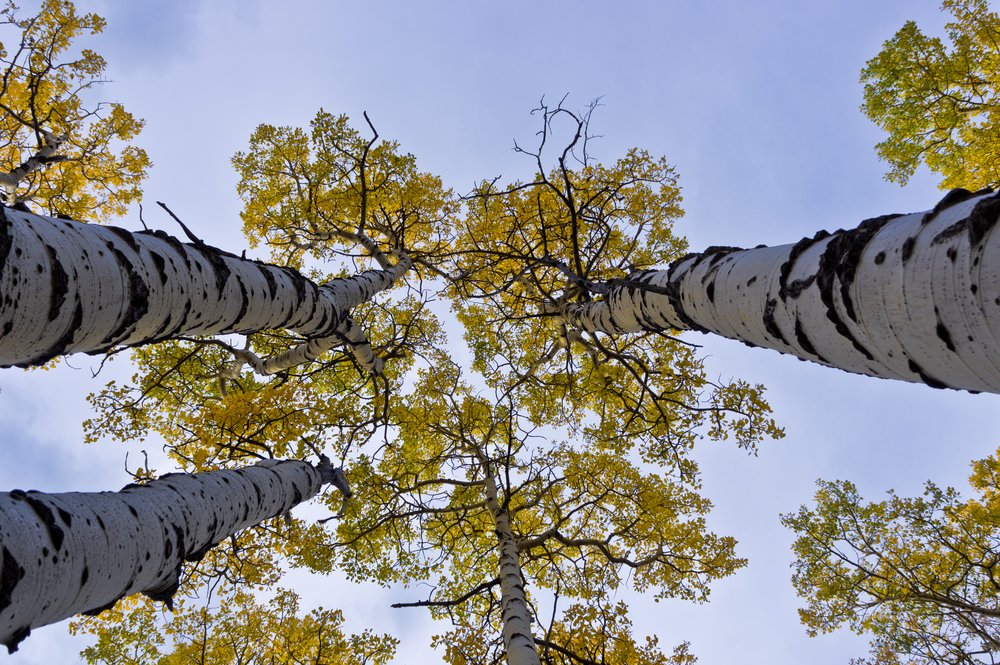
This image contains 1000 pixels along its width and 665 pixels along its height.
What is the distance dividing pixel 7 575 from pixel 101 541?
44cm

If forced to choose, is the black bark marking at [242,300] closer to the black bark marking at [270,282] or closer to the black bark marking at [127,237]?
the black bark marking at [270,282]

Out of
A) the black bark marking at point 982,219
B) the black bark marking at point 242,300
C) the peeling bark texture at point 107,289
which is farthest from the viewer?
the black bark marking at point 242,300

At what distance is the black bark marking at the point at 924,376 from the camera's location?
131 cm

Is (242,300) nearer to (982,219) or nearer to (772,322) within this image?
(772,322)

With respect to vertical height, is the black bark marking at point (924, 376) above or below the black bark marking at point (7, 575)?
above

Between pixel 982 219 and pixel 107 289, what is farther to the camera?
pixel 107 289

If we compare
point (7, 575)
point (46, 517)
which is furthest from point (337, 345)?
point (7, 575)

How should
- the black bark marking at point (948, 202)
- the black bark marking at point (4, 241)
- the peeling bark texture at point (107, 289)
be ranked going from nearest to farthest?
the black bark marking at point (948, 202) < the black bark marking at point (4, 241) < the peeling bark texture at point (107, 289)

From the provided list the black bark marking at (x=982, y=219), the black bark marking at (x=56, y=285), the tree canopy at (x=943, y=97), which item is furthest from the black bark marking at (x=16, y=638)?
the tree canopy at (x=943, y=97)

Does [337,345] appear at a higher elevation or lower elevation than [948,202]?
higher

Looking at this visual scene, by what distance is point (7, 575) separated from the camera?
152 centimetres

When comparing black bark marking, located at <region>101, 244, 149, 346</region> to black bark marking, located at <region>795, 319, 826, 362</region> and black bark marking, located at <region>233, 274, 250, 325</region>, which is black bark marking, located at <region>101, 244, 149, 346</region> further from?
black bark marking, located at <region>795, 319, 826, 362</region>

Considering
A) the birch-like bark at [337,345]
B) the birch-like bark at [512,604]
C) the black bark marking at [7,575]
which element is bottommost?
the black bark marking at [7,575]

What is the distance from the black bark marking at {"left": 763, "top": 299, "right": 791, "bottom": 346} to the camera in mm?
1883
